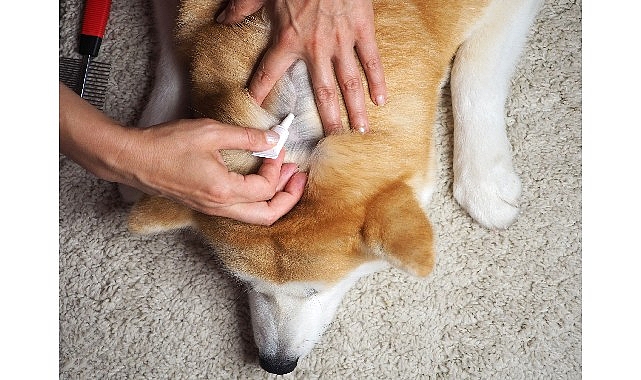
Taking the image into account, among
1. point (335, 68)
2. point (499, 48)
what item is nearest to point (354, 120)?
point (335, 68)

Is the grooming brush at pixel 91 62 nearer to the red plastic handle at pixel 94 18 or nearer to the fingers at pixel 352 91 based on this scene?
the red plastic handle at pixel 94 18

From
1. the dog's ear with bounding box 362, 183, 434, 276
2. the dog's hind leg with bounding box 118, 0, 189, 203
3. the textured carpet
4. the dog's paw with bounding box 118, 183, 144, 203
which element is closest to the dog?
the dog's ear with bounding box 362, 183, 434, 276

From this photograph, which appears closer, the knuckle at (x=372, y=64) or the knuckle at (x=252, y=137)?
the knuckle at (x=252, y=137)

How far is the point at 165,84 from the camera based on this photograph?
1.66 metres

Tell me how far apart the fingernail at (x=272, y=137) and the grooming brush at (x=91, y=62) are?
86cm

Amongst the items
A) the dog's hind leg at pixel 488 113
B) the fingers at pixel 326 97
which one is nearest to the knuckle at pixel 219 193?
the fingers at pixel 326 97

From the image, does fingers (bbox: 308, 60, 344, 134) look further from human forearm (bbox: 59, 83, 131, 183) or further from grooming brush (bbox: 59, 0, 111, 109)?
grooming brush (bbox: 59, 0, 111, 109)

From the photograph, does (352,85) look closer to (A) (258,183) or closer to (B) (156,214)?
(A) (258,183)

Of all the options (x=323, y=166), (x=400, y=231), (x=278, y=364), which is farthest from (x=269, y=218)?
(x=278, y=364)

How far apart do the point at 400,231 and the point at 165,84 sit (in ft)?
2.85

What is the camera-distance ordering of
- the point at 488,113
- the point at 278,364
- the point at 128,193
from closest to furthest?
the point at 278,364
the point at 488,113
the point at 128,193

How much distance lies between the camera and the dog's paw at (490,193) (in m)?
1.62
